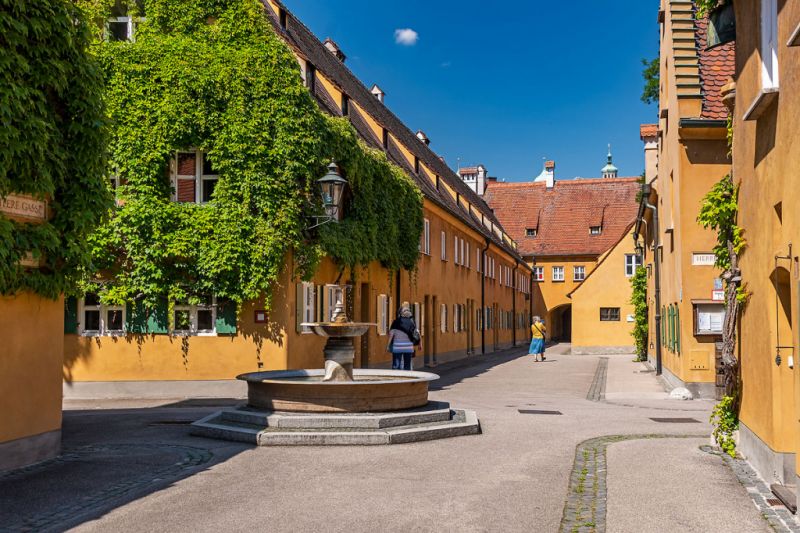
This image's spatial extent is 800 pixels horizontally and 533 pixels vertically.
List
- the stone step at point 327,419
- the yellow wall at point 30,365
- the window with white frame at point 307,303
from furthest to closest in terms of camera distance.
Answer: the window with white frame at point 307,303 < the stone step at point 327,419 < the yellow wall at point 30,365

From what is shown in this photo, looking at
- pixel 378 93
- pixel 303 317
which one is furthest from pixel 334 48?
pixel 303 317

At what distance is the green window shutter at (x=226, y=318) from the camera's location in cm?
1780

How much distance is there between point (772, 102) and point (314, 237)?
38.9 feet

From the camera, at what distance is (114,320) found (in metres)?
18.0

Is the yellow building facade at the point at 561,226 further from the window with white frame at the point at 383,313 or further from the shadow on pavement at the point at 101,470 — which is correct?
the shadow on pavement at the point at 101,470

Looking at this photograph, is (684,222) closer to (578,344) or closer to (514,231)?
(578,344)

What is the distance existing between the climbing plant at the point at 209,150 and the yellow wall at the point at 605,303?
29457 mm

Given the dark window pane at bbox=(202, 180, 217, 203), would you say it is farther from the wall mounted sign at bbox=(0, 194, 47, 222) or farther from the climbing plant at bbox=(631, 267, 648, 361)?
the climbing plant at bbox=(631, 267, 648, 361)

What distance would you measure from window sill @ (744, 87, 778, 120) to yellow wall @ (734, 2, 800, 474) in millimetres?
71

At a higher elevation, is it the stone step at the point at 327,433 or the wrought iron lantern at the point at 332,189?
the wrought iron lantern at the point at 332,189

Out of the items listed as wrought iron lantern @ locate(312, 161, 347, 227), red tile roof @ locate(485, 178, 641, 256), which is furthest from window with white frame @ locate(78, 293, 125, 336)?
red tile roof @ locate(485, 178, 641, 256)

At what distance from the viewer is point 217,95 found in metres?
17.8

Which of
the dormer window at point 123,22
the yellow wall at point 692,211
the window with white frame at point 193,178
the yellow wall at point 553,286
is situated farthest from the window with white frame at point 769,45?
the yellow wall at point 553,286

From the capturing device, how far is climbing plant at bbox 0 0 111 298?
9.26 meters
